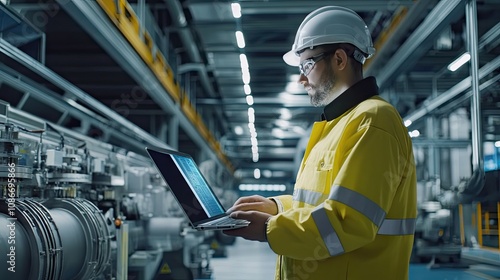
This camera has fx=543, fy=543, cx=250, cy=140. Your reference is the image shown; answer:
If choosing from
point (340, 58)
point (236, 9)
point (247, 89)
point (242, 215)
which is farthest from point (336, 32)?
point (247, 89)

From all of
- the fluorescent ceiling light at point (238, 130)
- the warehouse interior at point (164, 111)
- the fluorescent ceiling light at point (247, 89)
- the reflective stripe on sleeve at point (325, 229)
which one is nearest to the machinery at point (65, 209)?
the warehouse interior at point (164, 111)

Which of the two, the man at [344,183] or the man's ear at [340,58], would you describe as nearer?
the man at [344,183]

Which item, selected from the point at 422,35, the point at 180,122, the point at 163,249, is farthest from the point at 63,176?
the point at 180,122

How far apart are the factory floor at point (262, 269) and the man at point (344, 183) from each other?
3697 millimetres

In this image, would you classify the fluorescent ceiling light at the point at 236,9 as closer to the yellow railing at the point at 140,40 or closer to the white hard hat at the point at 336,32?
the yellow railing at the point at 140,40

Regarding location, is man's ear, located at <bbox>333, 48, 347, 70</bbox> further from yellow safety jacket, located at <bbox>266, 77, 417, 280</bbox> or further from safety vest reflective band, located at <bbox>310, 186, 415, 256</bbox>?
safety vest reflective band, located at <bbox>310, 186, 415, 256</bbox>

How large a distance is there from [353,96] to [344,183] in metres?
0.34

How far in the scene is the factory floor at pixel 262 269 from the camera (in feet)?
17.0

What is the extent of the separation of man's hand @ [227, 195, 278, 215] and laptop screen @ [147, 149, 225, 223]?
0.09m

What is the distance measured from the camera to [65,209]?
260cm

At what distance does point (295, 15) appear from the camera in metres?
6.17

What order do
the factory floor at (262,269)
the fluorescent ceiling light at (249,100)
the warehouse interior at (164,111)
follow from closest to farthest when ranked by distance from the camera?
the warehouse interior at (164,111), the factory floor at (262,269), the fluorescent ceiling light at (249,100)

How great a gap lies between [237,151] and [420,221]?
10982mm

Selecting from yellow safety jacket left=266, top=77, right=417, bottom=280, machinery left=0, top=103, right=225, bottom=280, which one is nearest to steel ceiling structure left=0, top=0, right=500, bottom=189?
machinery left=0, top=103, right=225, bottom=280
